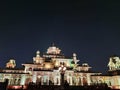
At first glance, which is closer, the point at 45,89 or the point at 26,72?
the point at 45,89

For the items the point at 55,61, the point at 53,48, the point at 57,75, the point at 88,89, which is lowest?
the point at 88,89

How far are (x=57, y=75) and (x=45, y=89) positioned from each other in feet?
68.5

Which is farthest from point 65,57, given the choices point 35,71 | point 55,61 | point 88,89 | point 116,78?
point 88,89

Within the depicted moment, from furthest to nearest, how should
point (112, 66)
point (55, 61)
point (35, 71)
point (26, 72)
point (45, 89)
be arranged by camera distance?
point (112, 66) → point (55, 61) → point (26, 72) → point (35, 71) → point (45, 89)

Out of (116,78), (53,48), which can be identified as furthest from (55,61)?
(116,78)

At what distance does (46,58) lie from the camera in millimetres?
65812

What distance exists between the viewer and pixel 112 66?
6850cm

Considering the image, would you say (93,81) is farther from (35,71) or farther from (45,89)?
(45,89)

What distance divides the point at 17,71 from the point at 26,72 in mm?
3771

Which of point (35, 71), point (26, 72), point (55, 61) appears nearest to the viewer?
point (35, 71)

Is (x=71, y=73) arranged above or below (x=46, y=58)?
below

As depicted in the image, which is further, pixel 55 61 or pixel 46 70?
pixel 55 61

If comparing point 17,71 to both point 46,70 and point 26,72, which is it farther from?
point 46,70

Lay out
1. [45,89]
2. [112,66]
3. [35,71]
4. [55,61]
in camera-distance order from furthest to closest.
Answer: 1. [112,66]
2. [55,61]
3. [35,71]
4. [45,89]
